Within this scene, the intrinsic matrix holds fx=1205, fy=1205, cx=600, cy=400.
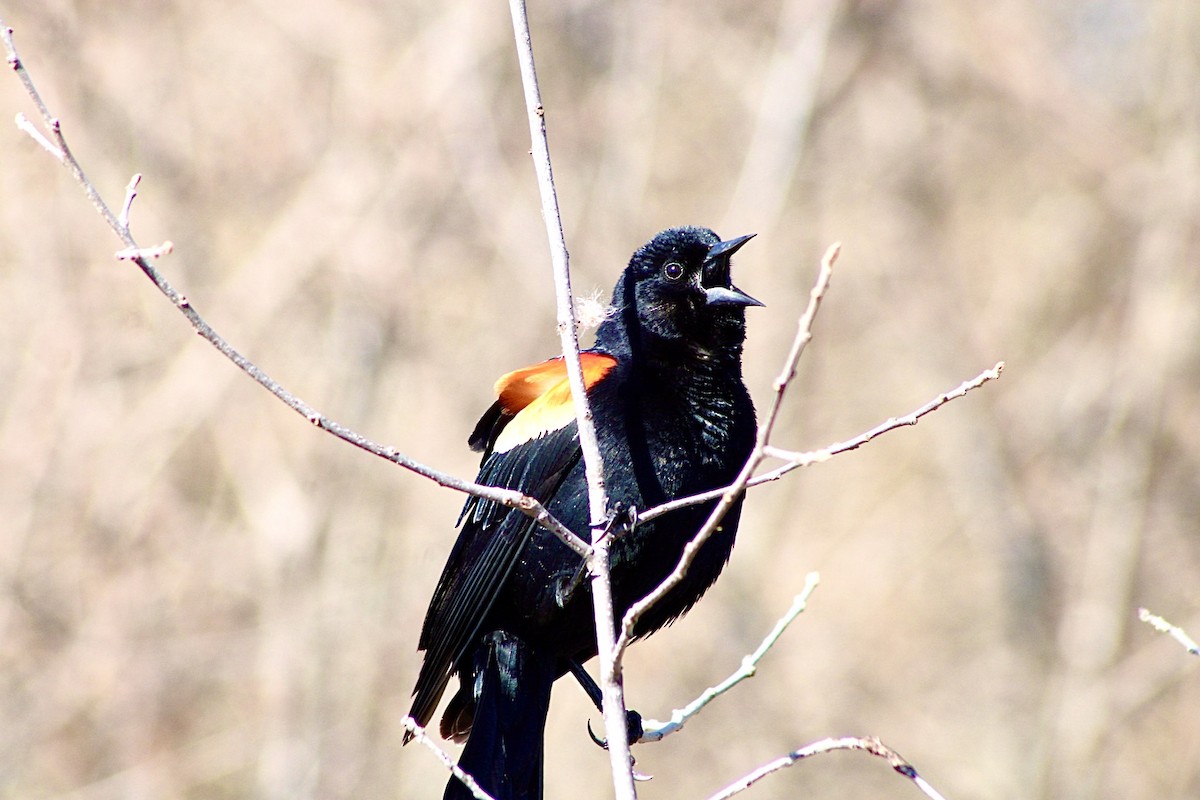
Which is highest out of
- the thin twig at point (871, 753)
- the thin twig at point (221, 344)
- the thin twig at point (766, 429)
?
the thin twig at point (221, 344)

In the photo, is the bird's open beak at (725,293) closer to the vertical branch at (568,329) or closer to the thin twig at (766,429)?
the vertical branch at (568,329)

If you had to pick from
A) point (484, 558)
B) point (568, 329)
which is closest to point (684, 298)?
point (484, 558)

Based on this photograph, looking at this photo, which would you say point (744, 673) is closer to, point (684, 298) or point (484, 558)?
point (484, 558)

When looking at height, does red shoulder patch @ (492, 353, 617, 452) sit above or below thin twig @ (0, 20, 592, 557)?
above

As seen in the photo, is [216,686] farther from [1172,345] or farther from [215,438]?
[1172,345]

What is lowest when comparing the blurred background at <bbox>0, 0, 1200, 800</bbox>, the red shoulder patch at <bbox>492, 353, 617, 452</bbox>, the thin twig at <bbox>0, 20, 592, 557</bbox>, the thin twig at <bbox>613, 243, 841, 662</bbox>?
the thin twig at <bbox>613, 243, 841, 662</bbox>

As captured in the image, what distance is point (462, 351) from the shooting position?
8.70 m

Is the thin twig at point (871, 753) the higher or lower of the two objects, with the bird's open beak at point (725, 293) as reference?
lower

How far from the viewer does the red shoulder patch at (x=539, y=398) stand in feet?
10.9

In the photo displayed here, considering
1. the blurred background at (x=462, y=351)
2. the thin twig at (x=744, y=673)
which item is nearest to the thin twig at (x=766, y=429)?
the thin twig at (x=744, y=673)

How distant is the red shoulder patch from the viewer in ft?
10.9

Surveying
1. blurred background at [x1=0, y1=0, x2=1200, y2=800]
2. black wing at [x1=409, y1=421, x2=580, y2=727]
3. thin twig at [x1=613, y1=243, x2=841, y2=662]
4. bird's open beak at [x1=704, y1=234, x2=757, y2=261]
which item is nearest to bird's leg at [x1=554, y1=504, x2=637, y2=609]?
black wing at [x1=409, y1=421, x2=580, y2=727]

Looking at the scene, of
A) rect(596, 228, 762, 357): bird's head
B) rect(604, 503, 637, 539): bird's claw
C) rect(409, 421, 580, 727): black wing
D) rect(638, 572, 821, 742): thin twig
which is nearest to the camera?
rect(638, 572, 821, 742): thin twig

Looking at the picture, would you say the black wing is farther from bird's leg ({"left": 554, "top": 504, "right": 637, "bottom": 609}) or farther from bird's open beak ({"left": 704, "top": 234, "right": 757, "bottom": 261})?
bird's open beak ({"left": 704, "top": 234, "right": 757, "bottom": 261})
